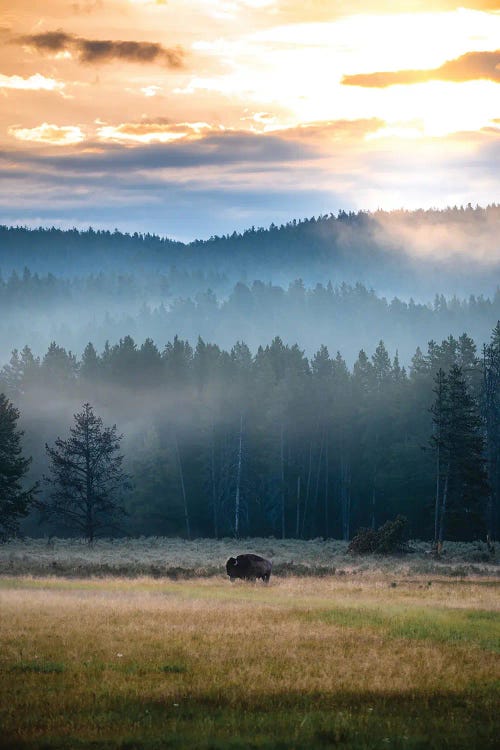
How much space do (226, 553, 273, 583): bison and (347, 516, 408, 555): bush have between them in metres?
22.5

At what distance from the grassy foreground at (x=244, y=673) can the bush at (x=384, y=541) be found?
30534 millimetres

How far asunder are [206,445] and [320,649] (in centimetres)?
7822

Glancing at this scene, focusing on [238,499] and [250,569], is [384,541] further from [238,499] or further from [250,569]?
[238,499]

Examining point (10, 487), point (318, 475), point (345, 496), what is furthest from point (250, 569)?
point (345, 496)

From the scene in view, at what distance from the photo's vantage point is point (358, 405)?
97312 mm

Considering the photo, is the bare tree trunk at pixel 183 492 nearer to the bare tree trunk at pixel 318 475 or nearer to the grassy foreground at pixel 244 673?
the bare tree trunk at pixel 318 475

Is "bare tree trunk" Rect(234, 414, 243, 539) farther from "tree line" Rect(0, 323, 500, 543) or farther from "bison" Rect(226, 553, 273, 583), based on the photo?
"bison" Rect(226, 553, 273, 583)

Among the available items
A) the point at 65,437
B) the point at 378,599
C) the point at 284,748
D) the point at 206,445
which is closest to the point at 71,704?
the point at 284,748

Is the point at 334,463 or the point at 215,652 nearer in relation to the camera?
the point at 215,652

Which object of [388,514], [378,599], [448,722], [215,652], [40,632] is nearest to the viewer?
[448,722]

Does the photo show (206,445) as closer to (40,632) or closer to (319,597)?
(319,597)

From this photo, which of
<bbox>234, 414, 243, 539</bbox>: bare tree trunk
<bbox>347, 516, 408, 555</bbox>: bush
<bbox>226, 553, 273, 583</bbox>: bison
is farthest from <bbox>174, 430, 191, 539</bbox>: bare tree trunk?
<bbox>226, 553, 273, 583</bbox>: bison

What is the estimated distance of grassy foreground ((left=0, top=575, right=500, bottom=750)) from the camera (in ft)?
39.8

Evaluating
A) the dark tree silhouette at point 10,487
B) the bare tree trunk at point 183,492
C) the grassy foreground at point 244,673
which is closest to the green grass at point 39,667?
the grassy foreground at point 244,673
